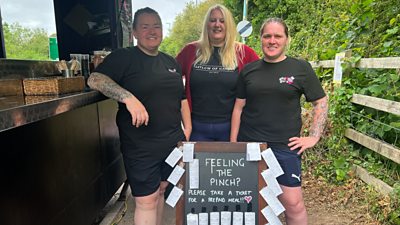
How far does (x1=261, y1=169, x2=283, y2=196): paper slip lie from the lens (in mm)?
2045

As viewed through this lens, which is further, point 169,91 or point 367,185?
point 367,185

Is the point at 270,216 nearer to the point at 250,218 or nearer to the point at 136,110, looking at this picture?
the point at 250,218

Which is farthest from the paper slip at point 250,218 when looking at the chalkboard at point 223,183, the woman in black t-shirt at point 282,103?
the woman in black t-shirt at point 282,103

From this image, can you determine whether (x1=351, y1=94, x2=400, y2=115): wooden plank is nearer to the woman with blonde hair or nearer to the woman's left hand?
the woman's left hand

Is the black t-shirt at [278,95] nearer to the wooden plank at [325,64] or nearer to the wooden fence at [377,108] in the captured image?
the wooden fence at [377,108]

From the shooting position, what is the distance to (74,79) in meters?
1.97

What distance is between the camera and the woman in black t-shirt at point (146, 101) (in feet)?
6.23

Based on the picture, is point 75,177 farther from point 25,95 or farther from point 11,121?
point 11,121

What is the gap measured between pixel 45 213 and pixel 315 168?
308 cm

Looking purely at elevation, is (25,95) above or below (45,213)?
above

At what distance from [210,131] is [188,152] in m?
0.35

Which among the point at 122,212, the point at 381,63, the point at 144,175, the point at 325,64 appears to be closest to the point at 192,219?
the point at 144,175

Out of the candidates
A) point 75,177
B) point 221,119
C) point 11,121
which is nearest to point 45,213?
point 75,177

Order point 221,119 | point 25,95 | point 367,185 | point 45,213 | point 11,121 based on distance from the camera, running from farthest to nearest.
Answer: point 367,185, point 221,119, point 45,213, point 25,95, point 11,121
